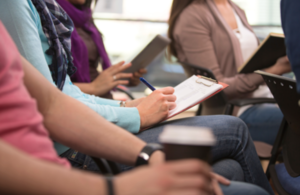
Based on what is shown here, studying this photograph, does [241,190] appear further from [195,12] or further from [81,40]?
[195,12]

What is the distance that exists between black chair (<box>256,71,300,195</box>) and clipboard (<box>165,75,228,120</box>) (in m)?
0.17

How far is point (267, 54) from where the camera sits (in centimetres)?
131

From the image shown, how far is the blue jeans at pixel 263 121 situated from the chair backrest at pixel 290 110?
47cm

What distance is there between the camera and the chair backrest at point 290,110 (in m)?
0.76

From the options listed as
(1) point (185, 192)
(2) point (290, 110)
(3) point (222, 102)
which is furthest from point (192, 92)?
(3) point (222, 102)

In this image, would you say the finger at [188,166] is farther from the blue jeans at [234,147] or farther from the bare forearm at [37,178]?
the blue jeans at [234,147]

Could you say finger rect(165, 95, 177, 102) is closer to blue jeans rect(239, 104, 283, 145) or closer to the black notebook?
the black notebook

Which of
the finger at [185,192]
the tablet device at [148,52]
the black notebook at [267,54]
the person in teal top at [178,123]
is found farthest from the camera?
the tablet device at [148,52]

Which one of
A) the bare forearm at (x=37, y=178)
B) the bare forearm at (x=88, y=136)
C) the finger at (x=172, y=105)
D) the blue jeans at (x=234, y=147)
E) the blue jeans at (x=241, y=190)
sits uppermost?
the bare forearm at (x=37, y=178)

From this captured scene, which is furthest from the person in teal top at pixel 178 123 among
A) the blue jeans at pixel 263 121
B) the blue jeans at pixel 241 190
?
the blue jeans at pixel 263 121

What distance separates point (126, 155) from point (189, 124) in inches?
12.3

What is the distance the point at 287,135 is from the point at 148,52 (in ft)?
2.46

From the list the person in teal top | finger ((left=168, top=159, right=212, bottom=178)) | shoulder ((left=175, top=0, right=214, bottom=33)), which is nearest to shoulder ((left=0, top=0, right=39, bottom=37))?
the person in teal top

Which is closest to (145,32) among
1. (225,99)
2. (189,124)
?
(225,99)
